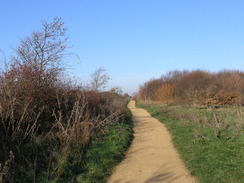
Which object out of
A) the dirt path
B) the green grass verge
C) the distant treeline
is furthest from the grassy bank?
the distant treeline

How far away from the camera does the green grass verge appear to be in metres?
5.50

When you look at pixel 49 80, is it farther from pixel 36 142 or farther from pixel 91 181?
pixel 91 181

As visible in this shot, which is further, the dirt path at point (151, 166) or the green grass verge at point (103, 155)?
the green grass verge at point (103, 155)

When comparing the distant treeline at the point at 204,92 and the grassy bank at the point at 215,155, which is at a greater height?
the distant treeline at the point at 204,92

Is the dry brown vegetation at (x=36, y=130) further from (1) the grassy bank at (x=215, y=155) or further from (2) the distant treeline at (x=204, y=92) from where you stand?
(2) the distant treeline at (x=204, y=92)

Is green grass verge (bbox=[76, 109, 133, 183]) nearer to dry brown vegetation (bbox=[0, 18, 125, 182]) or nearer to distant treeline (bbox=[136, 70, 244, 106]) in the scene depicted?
dry brown vegetation (bbox=[0, 18, 125, 182])

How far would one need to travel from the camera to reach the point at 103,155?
7035mm

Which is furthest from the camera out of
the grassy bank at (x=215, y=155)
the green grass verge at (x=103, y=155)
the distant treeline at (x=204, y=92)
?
the distant treeline at (x=204, y=92)

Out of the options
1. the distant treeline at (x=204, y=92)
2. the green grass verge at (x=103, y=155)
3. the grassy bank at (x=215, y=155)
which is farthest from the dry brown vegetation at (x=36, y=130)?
the distant treeline at (x=204, y=92)

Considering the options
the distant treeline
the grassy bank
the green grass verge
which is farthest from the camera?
the distant treeline

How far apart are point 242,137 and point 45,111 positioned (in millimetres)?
7391

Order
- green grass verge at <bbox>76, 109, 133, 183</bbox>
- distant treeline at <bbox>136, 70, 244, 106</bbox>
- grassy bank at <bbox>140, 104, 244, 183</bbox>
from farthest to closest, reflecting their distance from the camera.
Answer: distant treeline at <bbox>136, 70, 244, 106</bbox> → green grass verge at <bbox>76, 109, 133, 183</bbox> → grassy bank at <bbox>140, 104, 244, 183</bbox>

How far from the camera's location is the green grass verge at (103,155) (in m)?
5.50

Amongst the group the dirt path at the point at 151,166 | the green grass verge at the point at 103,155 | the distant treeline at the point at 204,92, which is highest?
the distant treeline at the point at 204,92
